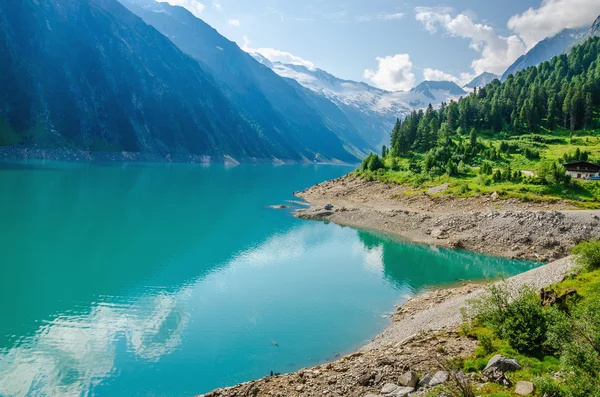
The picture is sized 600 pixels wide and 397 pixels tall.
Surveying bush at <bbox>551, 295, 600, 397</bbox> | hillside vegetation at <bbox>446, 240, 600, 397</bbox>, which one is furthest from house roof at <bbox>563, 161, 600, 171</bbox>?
bush at <bbox>551, 295, 600, 397</bbox>

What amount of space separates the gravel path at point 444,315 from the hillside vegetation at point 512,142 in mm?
40961

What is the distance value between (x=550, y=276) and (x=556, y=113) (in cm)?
12001

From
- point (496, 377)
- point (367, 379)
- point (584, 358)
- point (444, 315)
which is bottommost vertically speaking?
point (444, 315)

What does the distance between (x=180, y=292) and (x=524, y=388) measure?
33660mm

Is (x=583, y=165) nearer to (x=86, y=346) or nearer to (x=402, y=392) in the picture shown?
(x=402, y=392)

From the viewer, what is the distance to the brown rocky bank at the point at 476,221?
60.5 metres

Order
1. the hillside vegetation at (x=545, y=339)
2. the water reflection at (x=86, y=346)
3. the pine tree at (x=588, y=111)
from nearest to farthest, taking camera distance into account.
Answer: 1. the hillside vegetation at (x=545, y=339)
2. the water reflection at (x=86, y=346)
3. the pine tree at (x=588, y=111)

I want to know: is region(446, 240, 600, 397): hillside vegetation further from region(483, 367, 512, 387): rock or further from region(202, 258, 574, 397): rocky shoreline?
region(202, 258, 574, 397): rocky shoreline

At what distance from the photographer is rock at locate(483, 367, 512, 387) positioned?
16.8m

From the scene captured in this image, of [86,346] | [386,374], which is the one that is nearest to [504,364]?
[386,374]

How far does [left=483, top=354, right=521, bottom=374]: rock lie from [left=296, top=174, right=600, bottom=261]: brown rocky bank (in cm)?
4775

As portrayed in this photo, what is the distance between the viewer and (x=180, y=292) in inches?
1644

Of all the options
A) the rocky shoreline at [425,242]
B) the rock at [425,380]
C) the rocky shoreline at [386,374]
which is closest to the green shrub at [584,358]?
the rocky shoreline at [425,242]

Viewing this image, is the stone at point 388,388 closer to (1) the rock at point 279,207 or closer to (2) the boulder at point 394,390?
(2) the boulder at point 394,390
